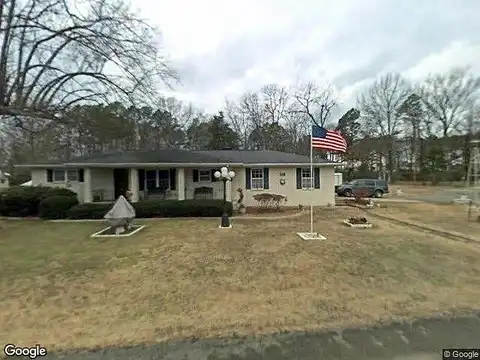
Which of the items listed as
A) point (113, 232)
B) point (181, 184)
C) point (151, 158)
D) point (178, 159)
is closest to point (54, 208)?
point (151, 158)

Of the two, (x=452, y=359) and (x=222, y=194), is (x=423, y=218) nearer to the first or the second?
(x=222, y=194)

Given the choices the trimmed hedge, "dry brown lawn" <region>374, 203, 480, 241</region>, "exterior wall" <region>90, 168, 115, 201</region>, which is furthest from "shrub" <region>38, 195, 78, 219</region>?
"dry brown lawn" <region>374, 203, 480, 241</region>

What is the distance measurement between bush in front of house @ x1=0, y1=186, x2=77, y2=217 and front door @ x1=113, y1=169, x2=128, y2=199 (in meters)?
3.22

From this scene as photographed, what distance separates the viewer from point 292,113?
47.3 meters

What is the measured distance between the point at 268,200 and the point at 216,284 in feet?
43.1

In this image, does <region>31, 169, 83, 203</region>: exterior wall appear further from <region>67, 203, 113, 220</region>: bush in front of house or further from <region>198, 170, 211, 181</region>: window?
<region>198, 170, 211, 181</region>: window

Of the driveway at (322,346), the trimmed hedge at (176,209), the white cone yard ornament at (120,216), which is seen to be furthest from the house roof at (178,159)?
the driveway at (322,346)

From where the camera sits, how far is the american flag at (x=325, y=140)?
12445 mm

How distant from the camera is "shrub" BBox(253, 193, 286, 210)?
1986 cm

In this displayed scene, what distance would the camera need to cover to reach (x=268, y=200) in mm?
20000

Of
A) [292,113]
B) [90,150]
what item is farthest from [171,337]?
[292,113]

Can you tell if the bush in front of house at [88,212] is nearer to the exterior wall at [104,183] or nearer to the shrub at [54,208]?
the shrub at [54,208]

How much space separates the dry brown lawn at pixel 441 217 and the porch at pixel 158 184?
9226mm

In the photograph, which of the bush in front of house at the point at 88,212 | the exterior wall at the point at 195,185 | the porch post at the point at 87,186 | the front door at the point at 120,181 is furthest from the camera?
the front door at the point at 120,181
